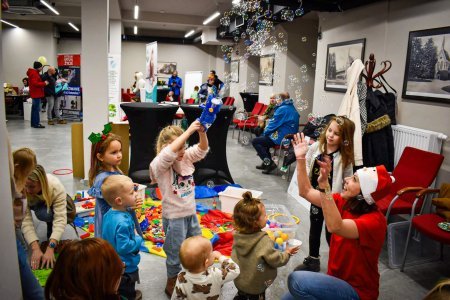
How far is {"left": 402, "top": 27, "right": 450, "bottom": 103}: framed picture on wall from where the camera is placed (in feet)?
13.1

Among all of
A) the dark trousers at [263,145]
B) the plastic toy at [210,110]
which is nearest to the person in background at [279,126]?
the dark trousers at [263,145]

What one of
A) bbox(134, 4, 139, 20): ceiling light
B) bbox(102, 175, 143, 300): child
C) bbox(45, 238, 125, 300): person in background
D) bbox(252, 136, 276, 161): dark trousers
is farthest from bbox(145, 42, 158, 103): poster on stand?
bbox(45, 238, 125, 300): person in background

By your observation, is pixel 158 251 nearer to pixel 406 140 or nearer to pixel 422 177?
pixel 422 177

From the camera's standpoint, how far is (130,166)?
16.3 feet

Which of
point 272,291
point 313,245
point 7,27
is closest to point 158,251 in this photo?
point 272,291

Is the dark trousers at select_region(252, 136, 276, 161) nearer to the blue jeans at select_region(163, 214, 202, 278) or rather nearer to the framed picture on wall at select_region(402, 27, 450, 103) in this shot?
the framed picture on wall at select_region(402, 27, 450, 103)

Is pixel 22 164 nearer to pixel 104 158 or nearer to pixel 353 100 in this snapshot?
pixel 104 158

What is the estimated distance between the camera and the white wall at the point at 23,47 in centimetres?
1511

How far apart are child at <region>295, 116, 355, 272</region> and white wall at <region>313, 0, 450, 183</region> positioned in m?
1.81

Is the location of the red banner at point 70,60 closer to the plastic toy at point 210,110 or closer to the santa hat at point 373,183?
the plastic toy at point 210,110

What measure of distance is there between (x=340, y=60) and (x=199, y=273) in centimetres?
A: 536

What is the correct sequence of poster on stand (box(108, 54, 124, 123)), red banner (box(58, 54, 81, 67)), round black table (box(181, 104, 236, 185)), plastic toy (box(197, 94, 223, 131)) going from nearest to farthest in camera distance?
plastic toy (box(197, 94, 223, 131)), round black table (box(181, 104, 236, 185)), poster on stand (box(108, 54, 124, 123)), red banner (box(58, 54, 81, 67))

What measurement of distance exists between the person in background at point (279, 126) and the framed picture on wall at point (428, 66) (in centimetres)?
163

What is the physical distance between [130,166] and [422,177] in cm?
351
